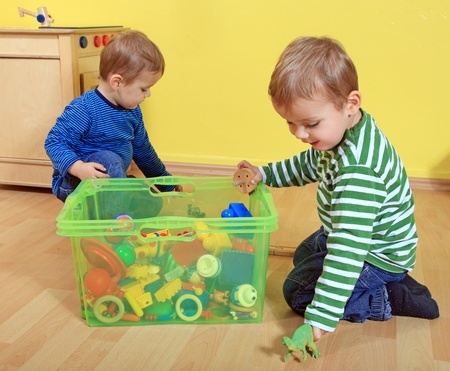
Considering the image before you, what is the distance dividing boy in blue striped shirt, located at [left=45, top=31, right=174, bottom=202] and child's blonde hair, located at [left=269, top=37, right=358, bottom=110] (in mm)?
457

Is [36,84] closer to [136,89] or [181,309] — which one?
[136,89]

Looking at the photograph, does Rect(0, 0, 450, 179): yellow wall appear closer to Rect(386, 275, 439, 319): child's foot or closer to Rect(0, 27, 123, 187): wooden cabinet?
Rect(0, 27, 123, 187): wooden cabinet

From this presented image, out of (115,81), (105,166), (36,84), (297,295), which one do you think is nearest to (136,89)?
(115,81)

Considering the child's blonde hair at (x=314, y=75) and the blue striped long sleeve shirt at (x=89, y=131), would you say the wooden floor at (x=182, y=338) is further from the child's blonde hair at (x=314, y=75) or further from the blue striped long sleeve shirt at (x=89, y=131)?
the child's blonde hair at (x=314, y=75)

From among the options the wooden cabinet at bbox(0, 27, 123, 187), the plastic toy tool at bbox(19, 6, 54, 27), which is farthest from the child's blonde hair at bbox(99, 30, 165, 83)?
the plastic toy tool at bbox(19, 6, 54, 27)

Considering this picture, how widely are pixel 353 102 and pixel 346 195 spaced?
15cm

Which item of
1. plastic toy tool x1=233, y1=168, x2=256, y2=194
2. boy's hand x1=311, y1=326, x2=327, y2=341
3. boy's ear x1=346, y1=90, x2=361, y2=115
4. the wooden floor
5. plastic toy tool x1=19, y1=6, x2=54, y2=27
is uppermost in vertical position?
boy's ear x1=346, y1=90, x2=361, y2=115

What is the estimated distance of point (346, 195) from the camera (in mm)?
907

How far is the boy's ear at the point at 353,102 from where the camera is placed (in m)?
0.90

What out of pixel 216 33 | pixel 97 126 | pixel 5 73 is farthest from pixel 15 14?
pixel 97 126

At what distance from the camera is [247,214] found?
1081mm

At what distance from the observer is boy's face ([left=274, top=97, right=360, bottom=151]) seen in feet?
2.88

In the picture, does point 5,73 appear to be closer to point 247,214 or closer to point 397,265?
point 247,214

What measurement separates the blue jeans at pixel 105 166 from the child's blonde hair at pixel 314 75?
1.64 ft
